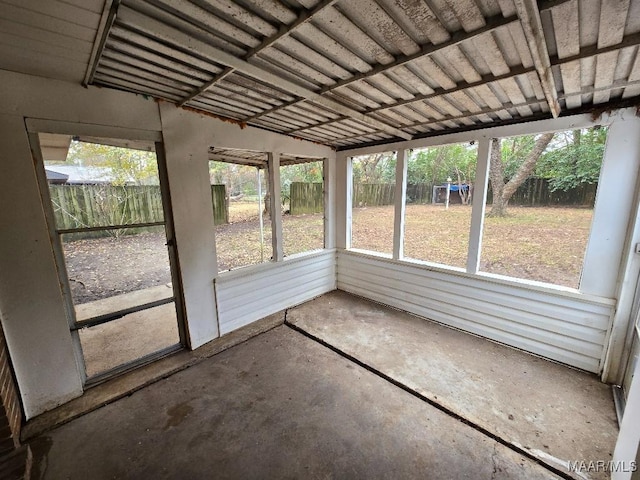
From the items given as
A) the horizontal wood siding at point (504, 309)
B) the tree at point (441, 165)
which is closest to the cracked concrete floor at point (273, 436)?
the horizontal wood siding at point (504, 309)

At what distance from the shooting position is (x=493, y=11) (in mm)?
1225

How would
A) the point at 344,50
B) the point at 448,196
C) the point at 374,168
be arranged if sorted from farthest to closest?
the point at 374,168 < the point at 448,196 < the point at 344,50

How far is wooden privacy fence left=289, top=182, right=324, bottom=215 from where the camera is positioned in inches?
184

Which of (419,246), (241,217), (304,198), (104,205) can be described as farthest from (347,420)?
(241,217)

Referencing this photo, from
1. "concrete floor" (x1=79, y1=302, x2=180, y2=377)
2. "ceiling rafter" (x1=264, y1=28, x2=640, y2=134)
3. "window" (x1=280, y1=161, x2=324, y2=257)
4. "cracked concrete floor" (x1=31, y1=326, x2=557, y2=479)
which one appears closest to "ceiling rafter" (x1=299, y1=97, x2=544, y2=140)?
"ceiling rafter" (x1=264, y1=28, x2=640, y2=134)

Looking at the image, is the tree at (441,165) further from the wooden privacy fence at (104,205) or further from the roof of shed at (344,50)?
the wooden privacy fence at (104,205)

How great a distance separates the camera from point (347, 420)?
1.99 m

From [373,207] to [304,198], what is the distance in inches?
53.5

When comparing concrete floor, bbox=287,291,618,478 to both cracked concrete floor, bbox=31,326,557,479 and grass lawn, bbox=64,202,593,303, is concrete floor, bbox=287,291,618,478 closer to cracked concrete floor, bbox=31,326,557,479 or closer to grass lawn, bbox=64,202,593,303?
cracked concrete floor, bbox=31,326,557,479

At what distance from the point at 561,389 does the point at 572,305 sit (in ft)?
2.64

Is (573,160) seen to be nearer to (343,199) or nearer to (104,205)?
(343,199)

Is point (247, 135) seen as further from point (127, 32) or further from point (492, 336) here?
point (492, 336)

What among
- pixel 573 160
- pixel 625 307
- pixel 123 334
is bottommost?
pixel 123 334

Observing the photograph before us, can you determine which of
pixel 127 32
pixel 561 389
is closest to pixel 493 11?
pixel 127 32
